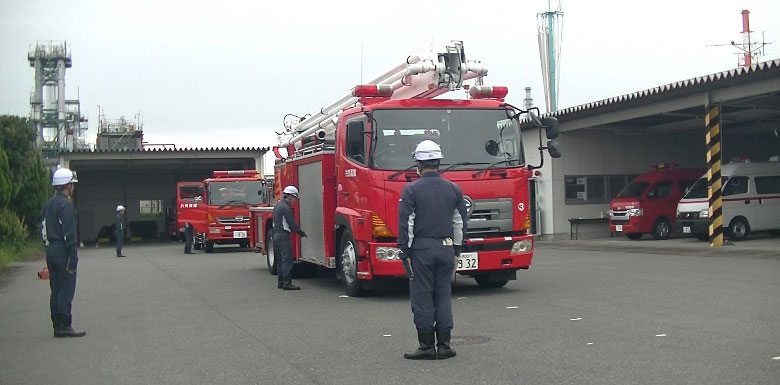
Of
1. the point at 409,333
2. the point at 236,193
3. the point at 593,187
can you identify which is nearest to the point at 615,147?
the point at 593,187

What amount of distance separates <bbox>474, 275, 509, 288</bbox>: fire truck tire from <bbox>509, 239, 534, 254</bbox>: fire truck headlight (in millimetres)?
1065

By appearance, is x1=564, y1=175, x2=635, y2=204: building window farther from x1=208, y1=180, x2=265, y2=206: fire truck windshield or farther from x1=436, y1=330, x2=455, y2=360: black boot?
x1=436, y1=330, x2=455, y2=360: black boot

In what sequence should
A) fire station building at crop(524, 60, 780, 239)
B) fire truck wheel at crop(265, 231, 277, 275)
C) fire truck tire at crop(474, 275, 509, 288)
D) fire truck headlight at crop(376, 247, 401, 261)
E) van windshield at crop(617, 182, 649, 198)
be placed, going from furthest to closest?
van windshield at crop(617, 182, 649, 198)
fire station building at crop(524, 60, 780, 239)
fire truck wheel at crop(265, 231, 277, 275)
fire truck tire at crop(474, 275, 509, 288)
fire truck headlight at crop(376, 247, 401, 261)

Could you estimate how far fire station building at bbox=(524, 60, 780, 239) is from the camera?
25734 mm

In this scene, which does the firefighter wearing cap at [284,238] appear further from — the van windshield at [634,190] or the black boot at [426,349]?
the van windshield at [634,190]

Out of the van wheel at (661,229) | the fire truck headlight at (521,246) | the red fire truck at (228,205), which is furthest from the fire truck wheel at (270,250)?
the van wheel at (661,229)

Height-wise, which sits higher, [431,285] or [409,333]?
[431,285]

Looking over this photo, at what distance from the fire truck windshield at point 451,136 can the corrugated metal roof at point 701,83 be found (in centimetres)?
865

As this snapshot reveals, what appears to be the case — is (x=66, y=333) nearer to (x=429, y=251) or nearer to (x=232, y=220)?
(x=429, y=251)

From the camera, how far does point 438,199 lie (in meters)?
7.59

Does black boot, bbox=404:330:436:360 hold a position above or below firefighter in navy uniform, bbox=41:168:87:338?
below

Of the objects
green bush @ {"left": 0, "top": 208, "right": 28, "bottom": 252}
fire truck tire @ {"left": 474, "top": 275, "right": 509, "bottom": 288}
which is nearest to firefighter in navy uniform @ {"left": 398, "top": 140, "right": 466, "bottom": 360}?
fire truck tire @ {"left": 474, "top": 275, "right": 509, "bottom": 288}

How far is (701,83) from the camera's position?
2067cm

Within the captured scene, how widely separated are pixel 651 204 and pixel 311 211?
15806mm
